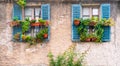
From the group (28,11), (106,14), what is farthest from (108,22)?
(28,11)

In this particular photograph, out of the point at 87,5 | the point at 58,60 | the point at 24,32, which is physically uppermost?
the point at 87,5

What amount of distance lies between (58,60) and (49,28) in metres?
1.32

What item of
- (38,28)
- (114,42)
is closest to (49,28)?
(38,28)

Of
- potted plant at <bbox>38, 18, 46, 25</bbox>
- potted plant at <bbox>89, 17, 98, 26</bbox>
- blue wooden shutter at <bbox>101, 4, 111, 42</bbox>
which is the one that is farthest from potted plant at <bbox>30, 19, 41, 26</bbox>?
blue wooden shutter at <bbox>101, 4, 111, 42</bbox>

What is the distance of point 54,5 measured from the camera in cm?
1577

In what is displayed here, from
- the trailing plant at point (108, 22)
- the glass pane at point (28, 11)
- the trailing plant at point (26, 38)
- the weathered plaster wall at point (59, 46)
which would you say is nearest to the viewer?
the trailing plant at point (108, 22)

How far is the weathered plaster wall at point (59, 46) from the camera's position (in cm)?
1565

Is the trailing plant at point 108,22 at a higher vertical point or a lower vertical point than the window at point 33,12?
lower

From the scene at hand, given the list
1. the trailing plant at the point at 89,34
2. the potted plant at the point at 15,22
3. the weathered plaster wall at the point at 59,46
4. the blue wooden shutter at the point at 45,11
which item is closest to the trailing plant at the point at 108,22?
the trailing plant at the point at 89,34

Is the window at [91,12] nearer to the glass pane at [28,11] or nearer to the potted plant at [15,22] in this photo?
the glass pane at [28,11]

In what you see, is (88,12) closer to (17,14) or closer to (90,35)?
(90,35)

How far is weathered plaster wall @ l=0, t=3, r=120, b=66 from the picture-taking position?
51.3ft

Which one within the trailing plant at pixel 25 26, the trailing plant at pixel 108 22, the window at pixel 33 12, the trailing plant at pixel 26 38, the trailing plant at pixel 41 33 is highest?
the window at pixel 33 12

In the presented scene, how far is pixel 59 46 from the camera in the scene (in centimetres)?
1570
